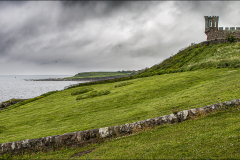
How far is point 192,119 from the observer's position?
48.0 ft

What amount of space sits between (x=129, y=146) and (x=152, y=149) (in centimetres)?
187

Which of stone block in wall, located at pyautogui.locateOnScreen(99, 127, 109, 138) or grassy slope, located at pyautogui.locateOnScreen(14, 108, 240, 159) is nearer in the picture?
grassy slope, located at pyautogui.locateOnScreen(14, 108, 240, 159)

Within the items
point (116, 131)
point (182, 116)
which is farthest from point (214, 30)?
point (116, 131)

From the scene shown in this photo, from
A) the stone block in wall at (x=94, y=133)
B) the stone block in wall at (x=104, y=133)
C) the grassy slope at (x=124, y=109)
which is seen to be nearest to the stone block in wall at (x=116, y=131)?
the stone block in wall at (x=104, y=133)

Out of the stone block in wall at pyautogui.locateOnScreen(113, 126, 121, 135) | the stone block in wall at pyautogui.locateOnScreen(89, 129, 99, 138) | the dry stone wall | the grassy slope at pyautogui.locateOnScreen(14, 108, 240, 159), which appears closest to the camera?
the grassy slope at pyautogui.locateOnScreen(14, 108, 240, 159)

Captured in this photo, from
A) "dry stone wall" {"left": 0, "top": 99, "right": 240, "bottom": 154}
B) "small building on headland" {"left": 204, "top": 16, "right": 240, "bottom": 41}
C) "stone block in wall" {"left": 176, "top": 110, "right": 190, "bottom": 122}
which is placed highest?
"small building on headland" {"left": 204, "top": 16, "right": 240, "bottom": 41}

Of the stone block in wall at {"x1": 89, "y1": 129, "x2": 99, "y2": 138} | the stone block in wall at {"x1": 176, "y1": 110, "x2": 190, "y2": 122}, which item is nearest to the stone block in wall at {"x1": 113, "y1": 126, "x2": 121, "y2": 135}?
the stone block in wall at {"x1": 89, "y1": 129, "x2": 99, "y2": 138}

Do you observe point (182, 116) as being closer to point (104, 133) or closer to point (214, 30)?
point (104, 133)

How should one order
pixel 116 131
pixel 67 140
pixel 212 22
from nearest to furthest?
1. pixel 67 140
2. pixel 116 131
3. pixel 212 22

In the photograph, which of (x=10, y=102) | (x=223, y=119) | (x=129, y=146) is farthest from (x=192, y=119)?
(x=10, y=102)

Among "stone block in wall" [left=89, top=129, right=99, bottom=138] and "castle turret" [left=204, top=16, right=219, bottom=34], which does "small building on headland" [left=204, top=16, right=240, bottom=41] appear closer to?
"castle turret" [left=204, top=16, right=219, bottom=34]

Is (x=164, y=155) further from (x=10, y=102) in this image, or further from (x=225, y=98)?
(x=10, y=102)

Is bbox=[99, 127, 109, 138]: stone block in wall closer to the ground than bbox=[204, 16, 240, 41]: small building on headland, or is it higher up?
closer to the ground

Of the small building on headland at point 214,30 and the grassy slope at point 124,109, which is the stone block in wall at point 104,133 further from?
the small building on headland at point 214,30
